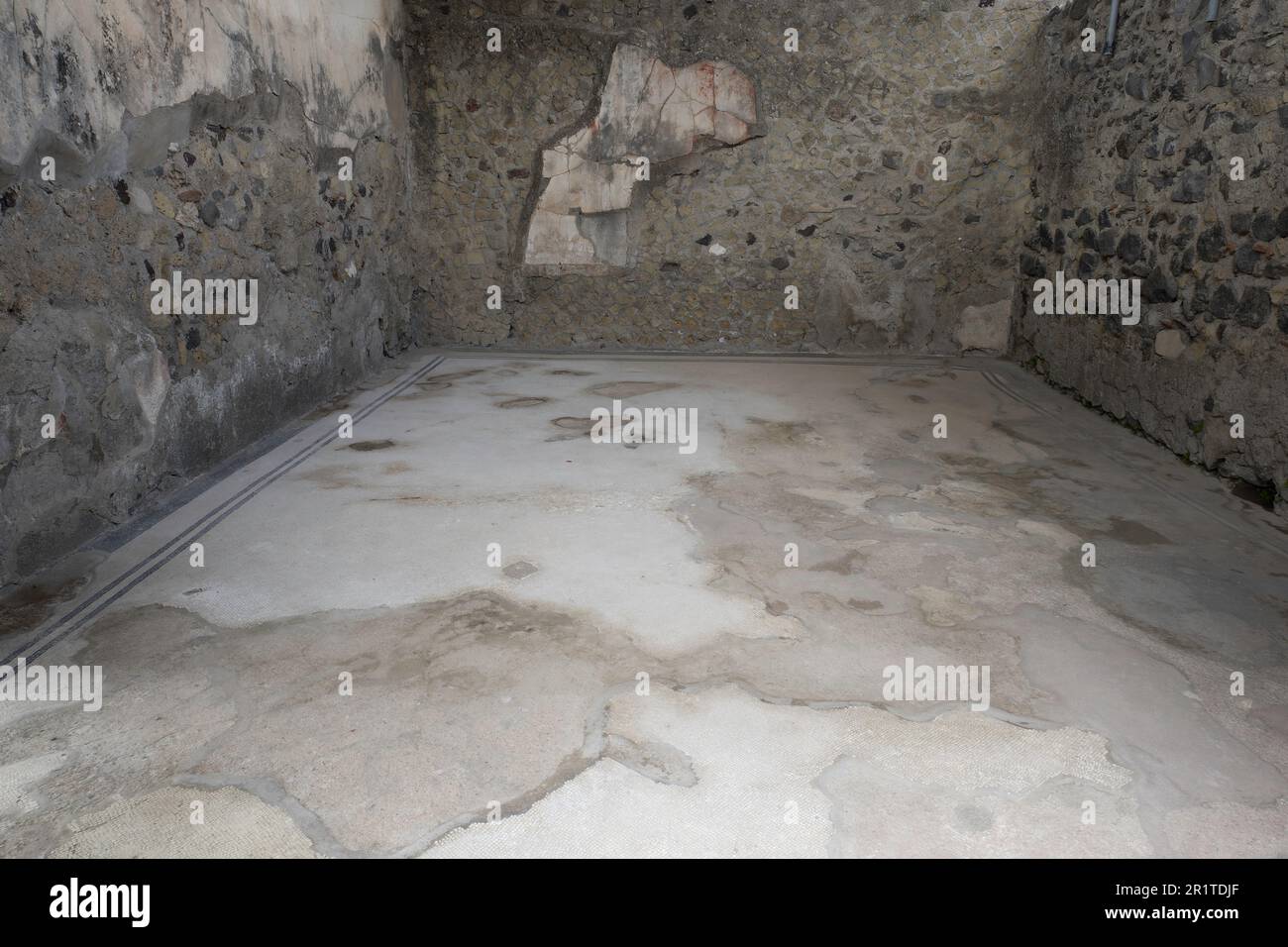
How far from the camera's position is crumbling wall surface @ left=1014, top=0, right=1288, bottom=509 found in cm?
292

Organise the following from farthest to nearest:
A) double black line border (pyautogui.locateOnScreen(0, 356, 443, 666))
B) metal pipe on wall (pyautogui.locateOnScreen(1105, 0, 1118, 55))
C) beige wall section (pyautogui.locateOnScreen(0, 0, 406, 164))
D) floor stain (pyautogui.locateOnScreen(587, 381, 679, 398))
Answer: floor stain (pyautogui.locateOnScreen(587, 381, 679, 398))
metal pipe on wall (pyautogui.locateOnScreen(1105, 0, 1118, 55))
beige wall section (pyautogui.locateOnScreen(0, 0, 406, 164))
double black line border (pyautogui.locateOnScreen(0, 356, 443, 666))

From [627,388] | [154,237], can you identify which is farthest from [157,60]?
[627,388]

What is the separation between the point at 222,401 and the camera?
315 cm

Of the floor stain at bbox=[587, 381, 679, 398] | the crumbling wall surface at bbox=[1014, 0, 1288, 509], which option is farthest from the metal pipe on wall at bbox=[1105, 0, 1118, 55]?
the floor stain at bbox=[587, 381, 679, 398]

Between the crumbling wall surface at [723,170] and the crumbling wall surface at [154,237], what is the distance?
3.60 ft

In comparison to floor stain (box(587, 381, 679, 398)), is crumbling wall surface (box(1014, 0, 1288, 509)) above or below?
above

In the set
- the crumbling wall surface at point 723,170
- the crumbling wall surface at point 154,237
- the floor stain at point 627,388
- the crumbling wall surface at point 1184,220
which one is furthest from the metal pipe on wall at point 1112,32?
the crumbling wall surface at point 154,237

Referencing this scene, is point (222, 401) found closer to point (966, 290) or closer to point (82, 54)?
point (82, 54)

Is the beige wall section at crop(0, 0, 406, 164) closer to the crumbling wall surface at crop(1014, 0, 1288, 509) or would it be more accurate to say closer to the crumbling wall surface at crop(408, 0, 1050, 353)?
the crumbling wall surface at crop(408, 0, 1050, 353)

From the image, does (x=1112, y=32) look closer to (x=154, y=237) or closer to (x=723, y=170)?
(x=723, y=170)

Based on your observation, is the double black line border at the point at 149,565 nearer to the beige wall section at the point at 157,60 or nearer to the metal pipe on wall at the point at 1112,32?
the beige wall section at the point at 157,60

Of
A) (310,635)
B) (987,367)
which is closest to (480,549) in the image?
(310,635)

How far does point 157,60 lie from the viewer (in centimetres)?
267

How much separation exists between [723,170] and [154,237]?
11.0 feet
